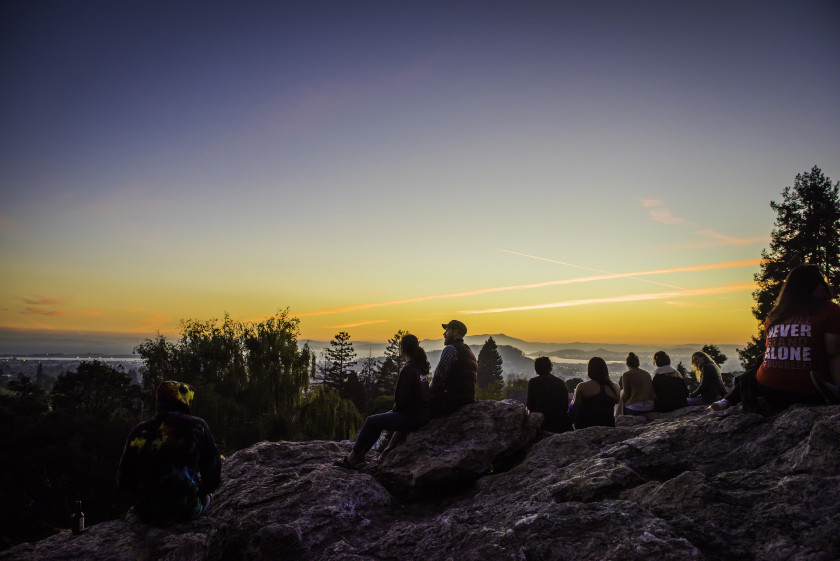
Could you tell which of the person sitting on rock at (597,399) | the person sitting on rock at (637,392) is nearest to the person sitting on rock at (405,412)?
the person sitting on rock at (597,399)

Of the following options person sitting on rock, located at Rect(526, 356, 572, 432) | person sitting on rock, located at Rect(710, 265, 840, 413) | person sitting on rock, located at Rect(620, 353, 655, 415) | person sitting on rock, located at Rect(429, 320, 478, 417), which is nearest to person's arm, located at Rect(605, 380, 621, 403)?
person sitting on rock, located at Rect(526, 356, 572, 432)

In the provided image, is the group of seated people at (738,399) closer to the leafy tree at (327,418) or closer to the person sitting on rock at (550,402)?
the person sitting on rock at (550,402)

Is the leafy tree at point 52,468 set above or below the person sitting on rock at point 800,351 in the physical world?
below

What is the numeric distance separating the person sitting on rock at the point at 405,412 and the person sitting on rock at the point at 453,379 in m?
0.27

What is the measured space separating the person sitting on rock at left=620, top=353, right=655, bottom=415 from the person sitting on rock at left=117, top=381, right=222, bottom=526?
864 centimetres

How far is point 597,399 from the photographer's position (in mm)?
8258

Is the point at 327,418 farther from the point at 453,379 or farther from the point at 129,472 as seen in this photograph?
the point at 129,472

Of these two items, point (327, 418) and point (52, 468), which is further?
point (327, 418)

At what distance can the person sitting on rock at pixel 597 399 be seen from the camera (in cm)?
823

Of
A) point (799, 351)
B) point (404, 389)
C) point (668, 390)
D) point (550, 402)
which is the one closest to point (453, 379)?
point (404, 389)

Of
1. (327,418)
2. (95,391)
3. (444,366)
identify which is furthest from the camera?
(95,391)

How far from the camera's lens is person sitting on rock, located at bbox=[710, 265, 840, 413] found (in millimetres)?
4066

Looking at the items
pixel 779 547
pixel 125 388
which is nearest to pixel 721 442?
pixel 779 547

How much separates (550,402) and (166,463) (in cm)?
642
